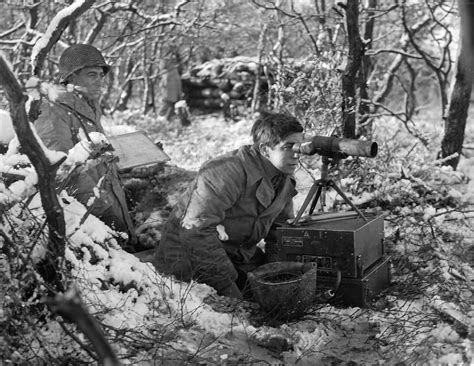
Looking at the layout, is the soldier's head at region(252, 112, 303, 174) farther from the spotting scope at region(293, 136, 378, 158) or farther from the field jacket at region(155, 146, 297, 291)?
the spotting scope at region(293, 136, 378, 158)

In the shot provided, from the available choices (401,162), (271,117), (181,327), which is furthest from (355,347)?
(401,162)

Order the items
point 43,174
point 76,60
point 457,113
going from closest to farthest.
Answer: point 43,174 < point 76,60 < point 457,113

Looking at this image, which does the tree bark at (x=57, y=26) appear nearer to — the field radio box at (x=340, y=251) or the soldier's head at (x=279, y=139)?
the soldier's head at (x=279, y=139)

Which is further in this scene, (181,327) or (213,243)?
(213,243)

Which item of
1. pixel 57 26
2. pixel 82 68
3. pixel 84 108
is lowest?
pixel 84 108

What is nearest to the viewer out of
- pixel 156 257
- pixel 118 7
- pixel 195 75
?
pixel 156 257

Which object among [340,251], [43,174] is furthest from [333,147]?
[43,174]

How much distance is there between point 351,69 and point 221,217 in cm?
253

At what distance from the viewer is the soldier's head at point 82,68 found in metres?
4.22

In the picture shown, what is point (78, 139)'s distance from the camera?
3.95 metres

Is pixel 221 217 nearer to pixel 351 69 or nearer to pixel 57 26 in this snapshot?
pixel 57 26

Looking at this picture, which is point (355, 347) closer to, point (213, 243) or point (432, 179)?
point (213, 243)

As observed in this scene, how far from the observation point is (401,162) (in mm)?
5492

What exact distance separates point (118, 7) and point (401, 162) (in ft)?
15.1
